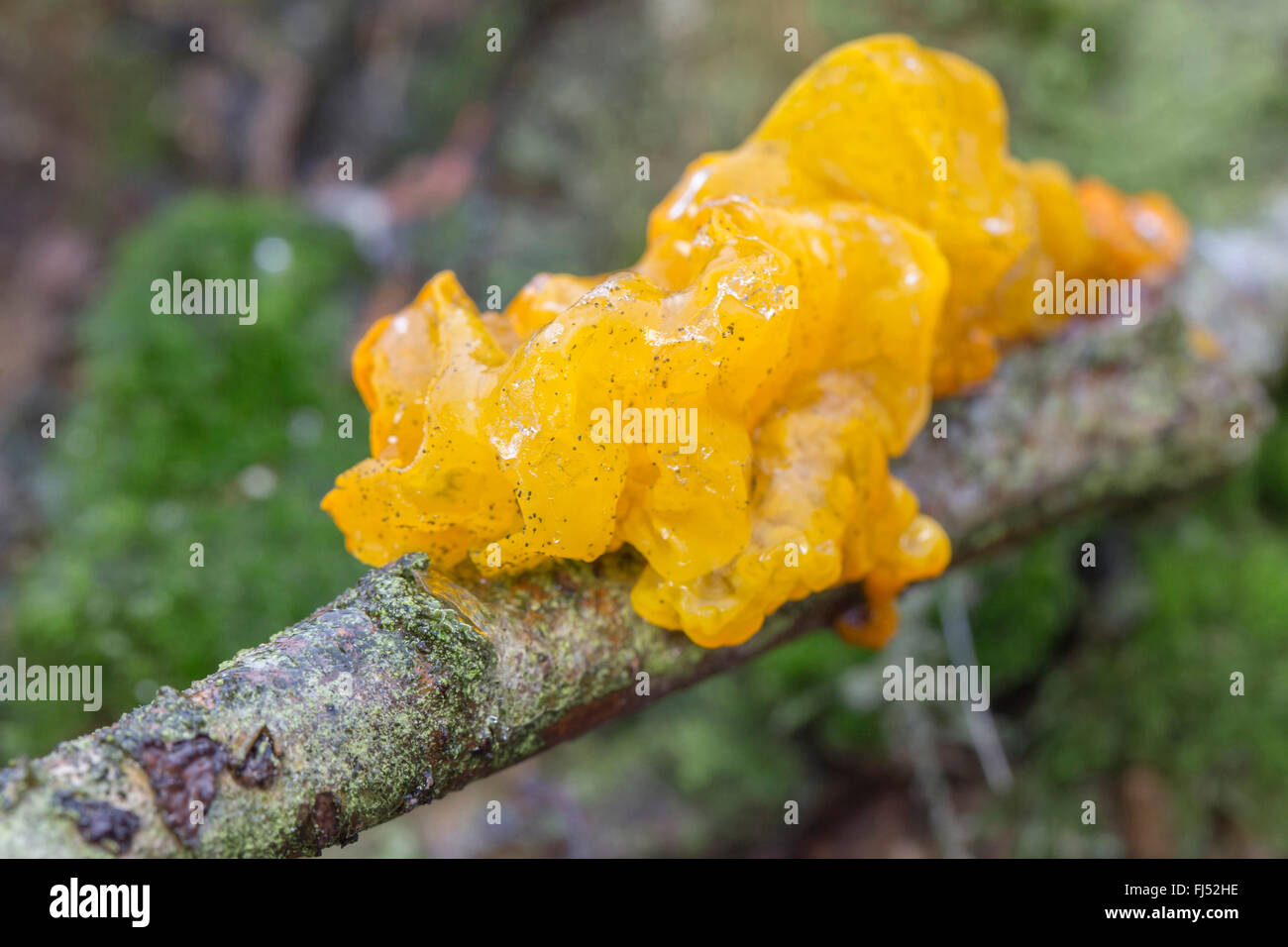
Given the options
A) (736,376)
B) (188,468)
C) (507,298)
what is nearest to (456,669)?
(736,376)

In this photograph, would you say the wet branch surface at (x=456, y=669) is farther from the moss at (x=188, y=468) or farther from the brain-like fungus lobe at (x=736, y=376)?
the moss at (x=188, y=468)

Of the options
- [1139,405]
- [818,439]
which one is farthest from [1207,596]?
[818,439]

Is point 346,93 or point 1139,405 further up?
point 346,93

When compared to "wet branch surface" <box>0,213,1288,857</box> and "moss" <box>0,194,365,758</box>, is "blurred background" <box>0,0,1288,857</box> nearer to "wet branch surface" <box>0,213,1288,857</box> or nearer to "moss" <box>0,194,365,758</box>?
"moss" <box>0,194,365,758</box>

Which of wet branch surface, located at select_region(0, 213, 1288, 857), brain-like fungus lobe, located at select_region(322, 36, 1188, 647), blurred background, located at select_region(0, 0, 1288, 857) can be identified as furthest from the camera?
blurred background, located at select_region(0, 0, 1288, 857)

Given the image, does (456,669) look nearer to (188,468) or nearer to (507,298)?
(188,468)

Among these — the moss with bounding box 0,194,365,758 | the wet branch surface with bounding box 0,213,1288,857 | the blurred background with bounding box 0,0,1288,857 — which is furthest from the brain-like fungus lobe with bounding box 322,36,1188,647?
the moss with bounding box 0,194,365,758

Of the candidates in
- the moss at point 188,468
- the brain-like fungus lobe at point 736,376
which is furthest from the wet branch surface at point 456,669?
the moss at point 188,468
